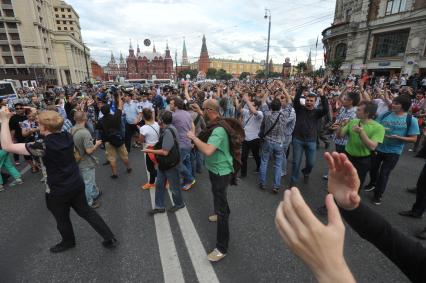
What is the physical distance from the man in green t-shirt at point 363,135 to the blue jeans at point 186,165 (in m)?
2.96

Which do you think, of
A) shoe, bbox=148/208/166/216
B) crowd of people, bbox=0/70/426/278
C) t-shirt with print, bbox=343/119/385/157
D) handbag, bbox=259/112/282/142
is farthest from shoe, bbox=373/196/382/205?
shoe, bbox=148/208/166/216

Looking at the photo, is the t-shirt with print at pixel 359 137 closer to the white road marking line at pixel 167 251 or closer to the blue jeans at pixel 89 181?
the white road marking line at pixel 167 251

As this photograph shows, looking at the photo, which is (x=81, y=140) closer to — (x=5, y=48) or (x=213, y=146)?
(x=213, y=146)

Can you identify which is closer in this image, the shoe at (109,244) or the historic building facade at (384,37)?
the shoe at (109,244)

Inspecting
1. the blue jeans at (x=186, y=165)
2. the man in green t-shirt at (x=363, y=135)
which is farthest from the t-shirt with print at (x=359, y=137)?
the blue jeans at (x=186, y=165)

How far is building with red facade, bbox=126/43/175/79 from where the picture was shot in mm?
110438

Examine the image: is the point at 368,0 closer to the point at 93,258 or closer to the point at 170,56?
the point at 93,258

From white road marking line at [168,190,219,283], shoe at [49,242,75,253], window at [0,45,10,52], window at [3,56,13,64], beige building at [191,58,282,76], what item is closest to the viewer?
white road marking line at [168,190,219,283]

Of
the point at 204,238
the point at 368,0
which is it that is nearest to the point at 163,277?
the point at 204,238

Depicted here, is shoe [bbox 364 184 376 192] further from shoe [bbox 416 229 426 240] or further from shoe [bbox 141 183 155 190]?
shoe [bbox 141 183 155 190]

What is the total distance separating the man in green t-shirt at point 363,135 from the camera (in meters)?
3.29

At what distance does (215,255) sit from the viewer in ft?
9.17

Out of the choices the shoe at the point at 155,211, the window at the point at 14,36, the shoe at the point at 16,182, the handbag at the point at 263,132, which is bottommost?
the shoe at the point at 16,182

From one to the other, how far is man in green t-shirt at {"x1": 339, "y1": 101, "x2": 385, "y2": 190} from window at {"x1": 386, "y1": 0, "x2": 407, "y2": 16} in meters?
31.7
